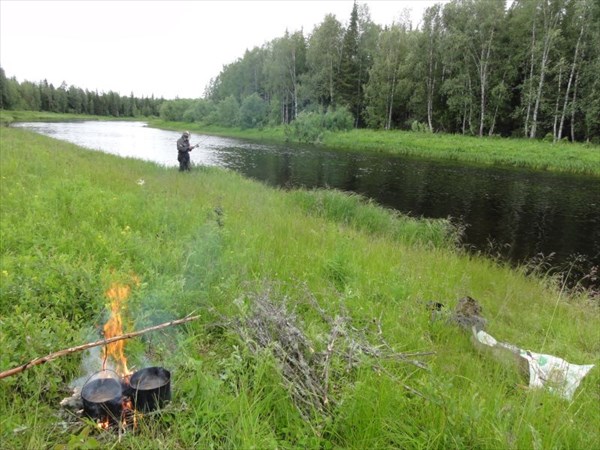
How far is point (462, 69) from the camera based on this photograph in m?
40.3

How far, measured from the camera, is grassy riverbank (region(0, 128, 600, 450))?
8.48 ft

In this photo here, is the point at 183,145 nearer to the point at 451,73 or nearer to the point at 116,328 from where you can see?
the point at 116,328

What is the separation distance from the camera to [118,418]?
2617 mm

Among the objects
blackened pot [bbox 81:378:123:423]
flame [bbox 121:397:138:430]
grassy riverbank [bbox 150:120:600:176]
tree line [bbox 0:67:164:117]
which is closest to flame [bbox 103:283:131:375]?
Result: blackened pot [bbox 81:378:123:423]

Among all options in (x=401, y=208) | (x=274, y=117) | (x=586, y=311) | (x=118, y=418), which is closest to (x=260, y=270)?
(x=118, y=418)

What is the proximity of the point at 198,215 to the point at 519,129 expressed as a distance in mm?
39680

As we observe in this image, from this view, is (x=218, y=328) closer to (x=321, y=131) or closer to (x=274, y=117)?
(x=321, y=131)

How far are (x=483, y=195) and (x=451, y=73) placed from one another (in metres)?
31.0

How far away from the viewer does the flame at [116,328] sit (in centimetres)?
305

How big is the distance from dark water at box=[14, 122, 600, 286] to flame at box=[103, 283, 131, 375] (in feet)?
27.6

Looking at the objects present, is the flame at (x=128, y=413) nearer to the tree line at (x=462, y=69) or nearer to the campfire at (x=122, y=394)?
the campfire at (x=122, y=394)

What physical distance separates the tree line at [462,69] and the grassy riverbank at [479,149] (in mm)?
3616

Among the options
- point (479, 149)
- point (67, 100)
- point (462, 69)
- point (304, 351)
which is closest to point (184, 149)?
point (304, 351)

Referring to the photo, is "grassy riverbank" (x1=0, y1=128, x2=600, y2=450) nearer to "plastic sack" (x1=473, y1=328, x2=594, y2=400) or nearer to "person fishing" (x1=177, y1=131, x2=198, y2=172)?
"plastic sack" (x1=473, y1=328, x2=594, y2=400)
